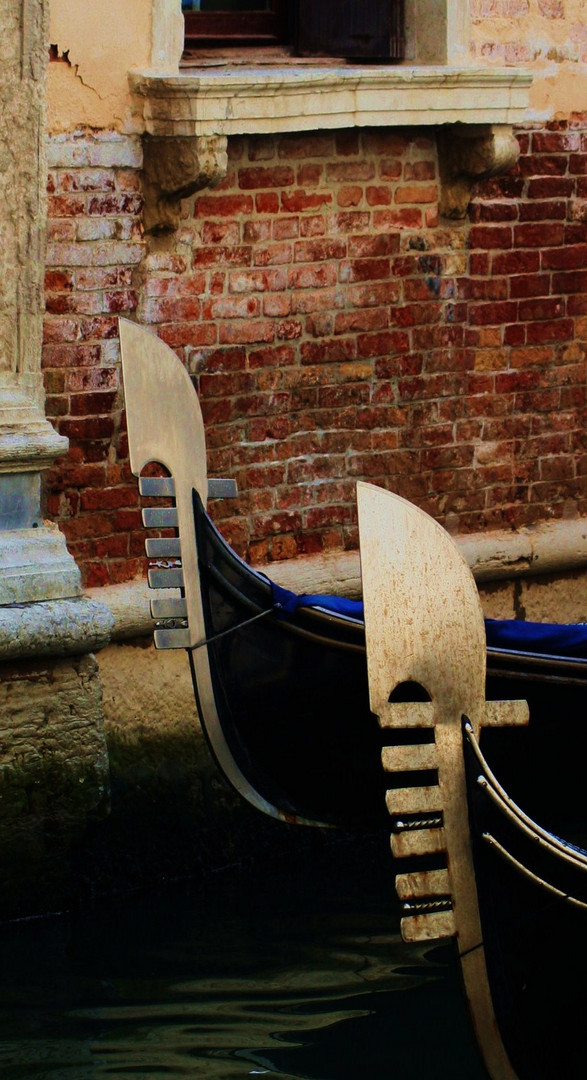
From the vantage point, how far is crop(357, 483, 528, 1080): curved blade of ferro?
3066 mm

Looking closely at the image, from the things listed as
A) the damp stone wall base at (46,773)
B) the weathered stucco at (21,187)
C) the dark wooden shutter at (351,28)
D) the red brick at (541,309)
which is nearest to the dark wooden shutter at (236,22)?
the dark wooden shutter at (351,28)

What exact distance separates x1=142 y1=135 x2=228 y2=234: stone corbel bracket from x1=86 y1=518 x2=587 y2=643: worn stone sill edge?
87cm

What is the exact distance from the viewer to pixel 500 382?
5.46 m

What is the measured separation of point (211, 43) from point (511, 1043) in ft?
8.89

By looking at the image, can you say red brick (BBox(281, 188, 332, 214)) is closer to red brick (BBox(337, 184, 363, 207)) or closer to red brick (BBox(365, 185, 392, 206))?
red brick (BBox(337, 184, 363, 207))

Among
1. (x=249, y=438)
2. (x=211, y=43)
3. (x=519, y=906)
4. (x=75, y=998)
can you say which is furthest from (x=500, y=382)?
(x=519, y=906)

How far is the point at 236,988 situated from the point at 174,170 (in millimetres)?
1828

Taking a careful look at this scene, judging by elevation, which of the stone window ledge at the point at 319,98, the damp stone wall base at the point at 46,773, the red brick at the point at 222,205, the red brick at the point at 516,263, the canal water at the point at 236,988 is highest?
the stone window ledge at the point at 319,98

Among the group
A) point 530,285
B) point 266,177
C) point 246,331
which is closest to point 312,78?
point 266,177

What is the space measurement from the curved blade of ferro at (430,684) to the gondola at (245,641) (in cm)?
84

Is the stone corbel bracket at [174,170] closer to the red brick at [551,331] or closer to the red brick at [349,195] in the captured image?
the red brick at [349,195]

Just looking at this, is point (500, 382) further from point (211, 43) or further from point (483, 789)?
point (483, 789)

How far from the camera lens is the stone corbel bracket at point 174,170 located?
452cm

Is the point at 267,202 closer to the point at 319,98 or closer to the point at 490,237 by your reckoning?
the point at 319,98
